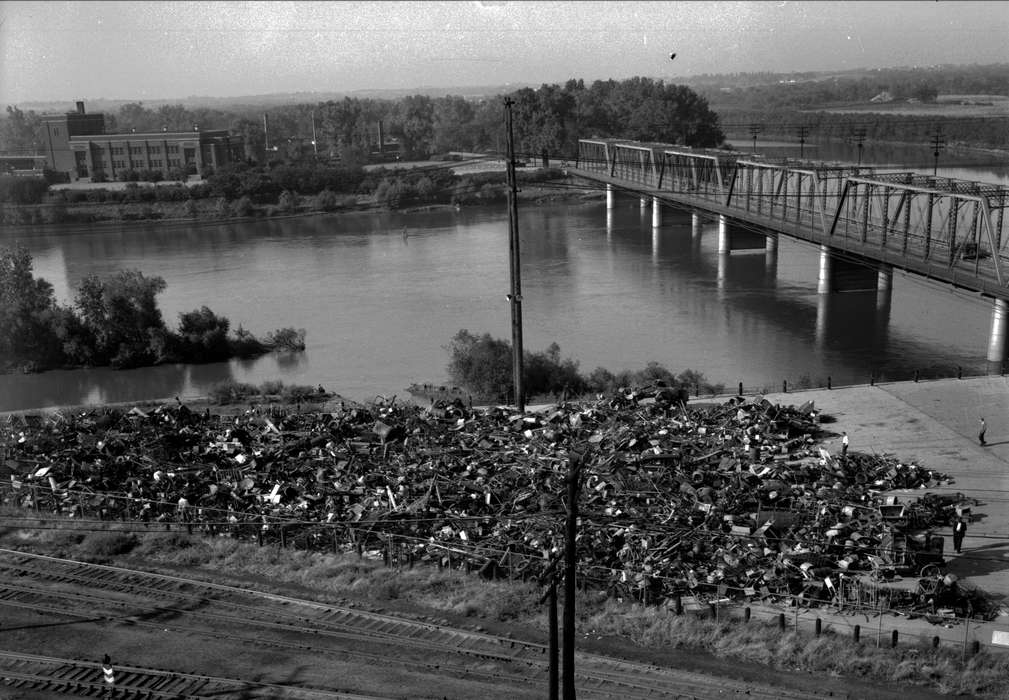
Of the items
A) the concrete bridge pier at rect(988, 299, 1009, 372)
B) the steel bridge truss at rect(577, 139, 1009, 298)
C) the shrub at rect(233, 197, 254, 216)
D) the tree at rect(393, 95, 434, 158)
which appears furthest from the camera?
the tree at rect(393, 95, 434, 158)

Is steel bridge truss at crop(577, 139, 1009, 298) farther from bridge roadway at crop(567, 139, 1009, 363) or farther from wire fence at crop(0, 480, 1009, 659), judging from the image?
wire fence at crop(0, 480, 1009, 659)

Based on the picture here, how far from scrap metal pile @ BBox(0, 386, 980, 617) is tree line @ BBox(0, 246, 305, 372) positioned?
4685mm

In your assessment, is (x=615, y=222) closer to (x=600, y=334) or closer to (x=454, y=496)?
(x=600, y=334)

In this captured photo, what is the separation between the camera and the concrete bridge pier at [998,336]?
12.1 metres

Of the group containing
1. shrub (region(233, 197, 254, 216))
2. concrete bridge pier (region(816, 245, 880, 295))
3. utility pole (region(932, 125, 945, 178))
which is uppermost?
utility pole (region(932, 125, 945, 178))

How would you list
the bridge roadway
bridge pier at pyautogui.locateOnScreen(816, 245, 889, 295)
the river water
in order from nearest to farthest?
the bridge roadway → the river water → bridge pier at pyautogui.locateOnScreen(816, 245, 889, 295)

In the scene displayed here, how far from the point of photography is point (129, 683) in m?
4.93

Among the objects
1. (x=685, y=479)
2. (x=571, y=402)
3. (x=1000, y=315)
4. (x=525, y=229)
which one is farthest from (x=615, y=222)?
(x=685, y=479)

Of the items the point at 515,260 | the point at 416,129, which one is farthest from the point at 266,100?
the point at 515,260

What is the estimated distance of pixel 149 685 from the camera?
4.89 metres

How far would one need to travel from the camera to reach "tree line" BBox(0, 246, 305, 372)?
14.0 m

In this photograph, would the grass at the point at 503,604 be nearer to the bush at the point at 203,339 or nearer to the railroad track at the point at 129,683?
the railroad track at the point at 129,683

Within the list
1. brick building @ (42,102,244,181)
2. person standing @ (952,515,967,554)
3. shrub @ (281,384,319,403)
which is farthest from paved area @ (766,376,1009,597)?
brick building @ (42,102,244,181)

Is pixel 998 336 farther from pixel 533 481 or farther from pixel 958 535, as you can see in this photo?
pixel 533 481
